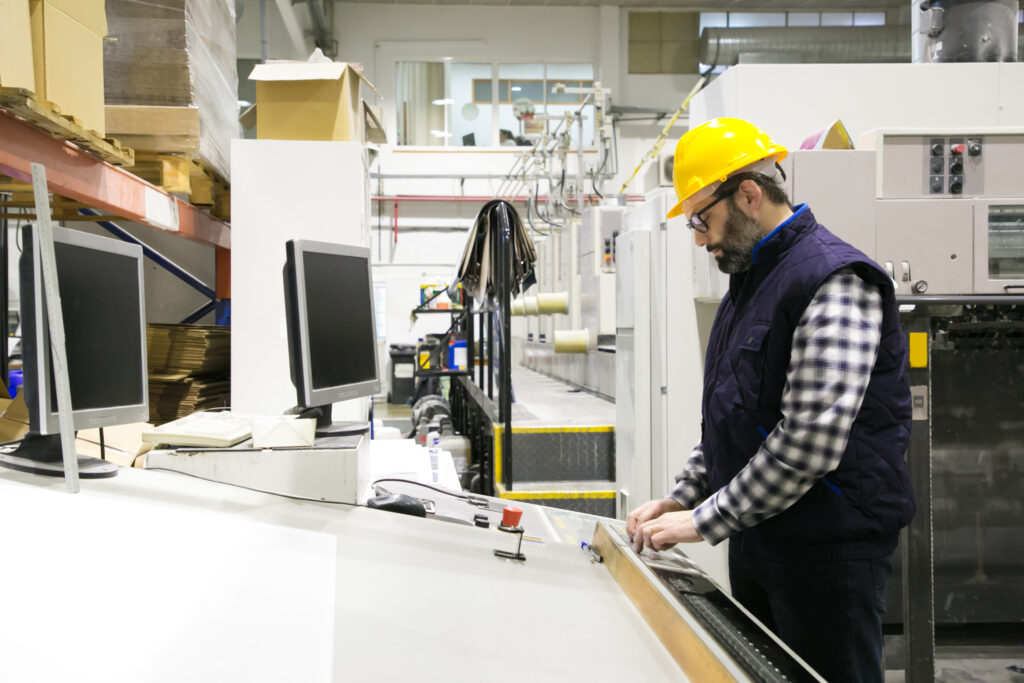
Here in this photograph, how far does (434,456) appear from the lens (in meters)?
2.61

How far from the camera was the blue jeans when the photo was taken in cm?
139

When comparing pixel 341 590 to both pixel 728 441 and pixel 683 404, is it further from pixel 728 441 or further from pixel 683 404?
pixel 683 404

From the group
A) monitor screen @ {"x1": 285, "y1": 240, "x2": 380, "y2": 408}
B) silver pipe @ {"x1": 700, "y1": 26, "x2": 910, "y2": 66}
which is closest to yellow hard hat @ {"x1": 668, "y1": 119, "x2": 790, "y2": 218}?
monitor screen @ {"x1": 285, "y1": 240, "x2": 380, "y2": 408}

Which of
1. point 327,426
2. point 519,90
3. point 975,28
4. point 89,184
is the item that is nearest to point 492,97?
point 519,90

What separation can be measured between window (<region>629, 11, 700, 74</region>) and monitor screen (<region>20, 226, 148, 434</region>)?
1012 centimetres

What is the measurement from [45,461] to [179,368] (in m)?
2.62

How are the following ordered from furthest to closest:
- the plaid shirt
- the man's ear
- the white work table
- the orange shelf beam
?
the orange shelf beam
the man's ear
the plaid shirt
the white work table

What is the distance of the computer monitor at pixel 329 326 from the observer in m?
1.70

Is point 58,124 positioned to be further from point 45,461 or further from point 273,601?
point 273,601

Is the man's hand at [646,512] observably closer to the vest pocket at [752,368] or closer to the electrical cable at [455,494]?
the vest pocket at [752,368]

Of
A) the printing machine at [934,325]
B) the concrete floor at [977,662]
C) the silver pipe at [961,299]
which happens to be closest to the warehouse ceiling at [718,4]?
the printing machine at [934,325]

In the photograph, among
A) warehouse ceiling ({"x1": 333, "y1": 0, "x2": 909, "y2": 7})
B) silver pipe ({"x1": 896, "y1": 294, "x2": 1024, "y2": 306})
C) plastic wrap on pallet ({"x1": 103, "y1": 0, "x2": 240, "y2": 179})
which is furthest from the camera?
warehouse ceiling ({"x1": 333, "y1": 0, "x2": 909, "y2": 7})

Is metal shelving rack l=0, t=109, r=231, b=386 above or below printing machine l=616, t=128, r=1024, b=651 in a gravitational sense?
above

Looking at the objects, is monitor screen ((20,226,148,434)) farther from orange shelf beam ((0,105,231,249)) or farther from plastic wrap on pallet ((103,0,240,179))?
plastic wrap on pallet ((103,0,240,179))
